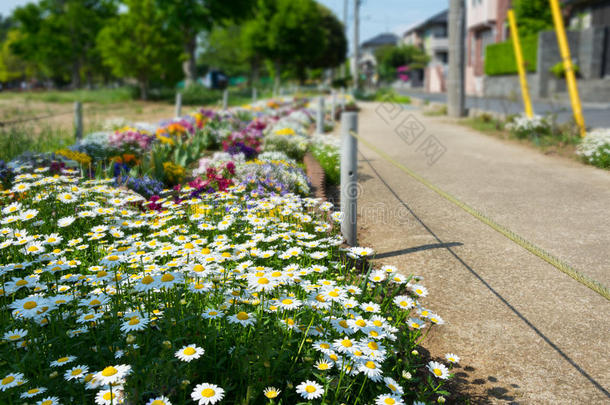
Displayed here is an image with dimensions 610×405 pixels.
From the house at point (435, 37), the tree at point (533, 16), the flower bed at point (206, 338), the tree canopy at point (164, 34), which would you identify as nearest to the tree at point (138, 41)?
the tree canopy at point (164, 34)

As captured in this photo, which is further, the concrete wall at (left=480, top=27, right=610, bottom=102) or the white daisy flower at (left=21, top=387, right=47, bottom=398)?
the concrete wall at (left=480, top=27, right=610, bottom=102)

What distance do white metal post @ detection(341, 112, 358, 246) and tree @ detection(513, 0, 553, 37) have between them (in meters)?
28.5

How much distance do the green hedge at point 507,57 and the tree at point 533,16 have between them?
1.24m

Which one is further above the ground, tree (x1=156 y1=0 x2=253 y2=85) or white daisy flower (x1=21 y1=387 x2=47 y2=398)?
tree (x1=156 y1=0 x2=253 y2=85)

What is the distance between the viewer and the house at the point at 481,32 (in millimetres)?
36156

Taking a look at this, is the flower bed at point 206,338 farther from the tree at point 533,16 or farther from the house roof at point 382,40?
the house roof at point 382,40

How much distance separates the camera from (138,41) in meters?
29.0

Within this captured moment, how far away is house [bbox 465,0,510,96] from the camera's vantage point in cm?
3616

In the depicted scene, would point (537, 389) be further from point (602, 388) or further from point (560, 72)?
point (560, 72)

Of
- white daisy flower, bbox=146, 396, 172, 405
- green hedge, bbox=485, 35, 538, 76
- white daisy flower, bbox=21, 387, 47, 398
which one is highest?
green hedge, bbox=485, 35, 538, 76

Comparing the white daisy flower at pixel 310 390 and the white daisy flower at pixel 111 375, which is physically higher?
the white daisy flower at pixel 111 375

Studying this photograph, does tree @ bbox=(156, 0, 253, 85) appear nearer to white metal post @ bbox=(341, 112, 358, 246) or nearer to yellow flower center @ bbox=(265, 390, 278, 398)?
white metal post @ bbox=(341, 112, 358, 246)

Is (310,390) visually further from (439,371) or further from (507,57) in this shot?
(507,57)

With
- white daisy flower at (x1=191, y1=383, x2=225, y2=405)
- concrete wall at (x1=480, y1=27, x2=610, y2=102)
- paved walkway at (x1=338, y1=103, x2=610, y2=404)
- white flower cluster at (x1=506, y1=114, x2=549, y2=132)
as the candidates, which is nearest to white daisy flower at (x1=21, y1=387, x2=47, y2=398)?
white daisy flower at (x1=191, y1=383, x2=225, y2=405)
